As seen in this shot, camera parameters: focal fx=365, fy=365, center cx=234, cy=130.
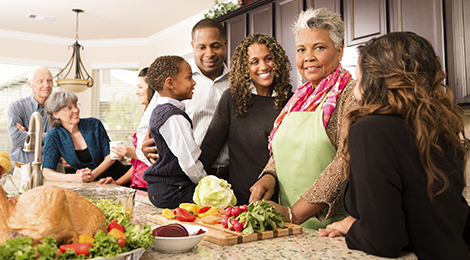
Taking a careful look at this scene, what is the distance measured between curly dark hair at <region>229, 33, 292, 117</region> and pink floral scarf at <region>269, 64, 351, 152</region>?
10.9 inches

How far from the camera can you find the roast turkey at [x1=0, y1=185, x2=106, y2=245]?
694 millimetres

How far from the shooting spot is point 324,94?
5.09 feet

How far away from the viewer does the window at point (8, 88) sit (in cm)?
671

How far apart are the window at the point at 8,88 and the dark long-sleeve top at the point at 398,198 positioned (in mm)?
7304

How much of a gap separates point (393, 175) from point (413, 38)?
0.39m

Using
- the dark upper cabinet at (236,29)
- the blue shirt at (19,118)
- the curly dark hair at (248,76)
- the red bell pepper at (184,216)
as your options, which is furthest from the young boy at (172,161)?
the blue shirt at (19,118)

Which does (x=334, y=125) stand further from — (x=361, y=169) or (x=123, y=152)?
(x=123, y=152)

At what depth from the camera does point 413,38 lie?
1004 mm

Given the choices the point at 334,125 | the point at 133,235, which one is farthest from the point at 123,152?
the point at 133,235

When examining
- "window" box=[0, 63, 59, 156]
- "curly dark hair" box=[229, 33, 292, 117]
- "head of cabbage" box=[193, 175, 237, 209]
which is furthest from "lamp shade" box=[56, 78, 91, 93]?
"head of cabbage" box=[193, 175, 237, 209]

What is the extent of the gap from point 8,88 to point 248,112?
256 inches

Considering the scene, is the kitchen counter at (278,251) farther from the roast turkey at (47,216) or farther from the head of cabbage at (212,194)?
the head of cabbage at (212,194)

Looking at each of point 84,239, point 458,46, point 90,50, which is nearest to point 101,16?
point 90,50

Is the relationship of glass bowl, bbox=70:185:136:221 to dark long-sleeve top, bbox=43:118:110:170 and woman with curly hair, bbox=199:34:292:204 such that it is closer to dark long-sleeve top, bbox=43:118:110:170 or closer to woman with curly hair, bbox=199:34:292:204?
woman with curly hair, bbox=199:34:292:204
